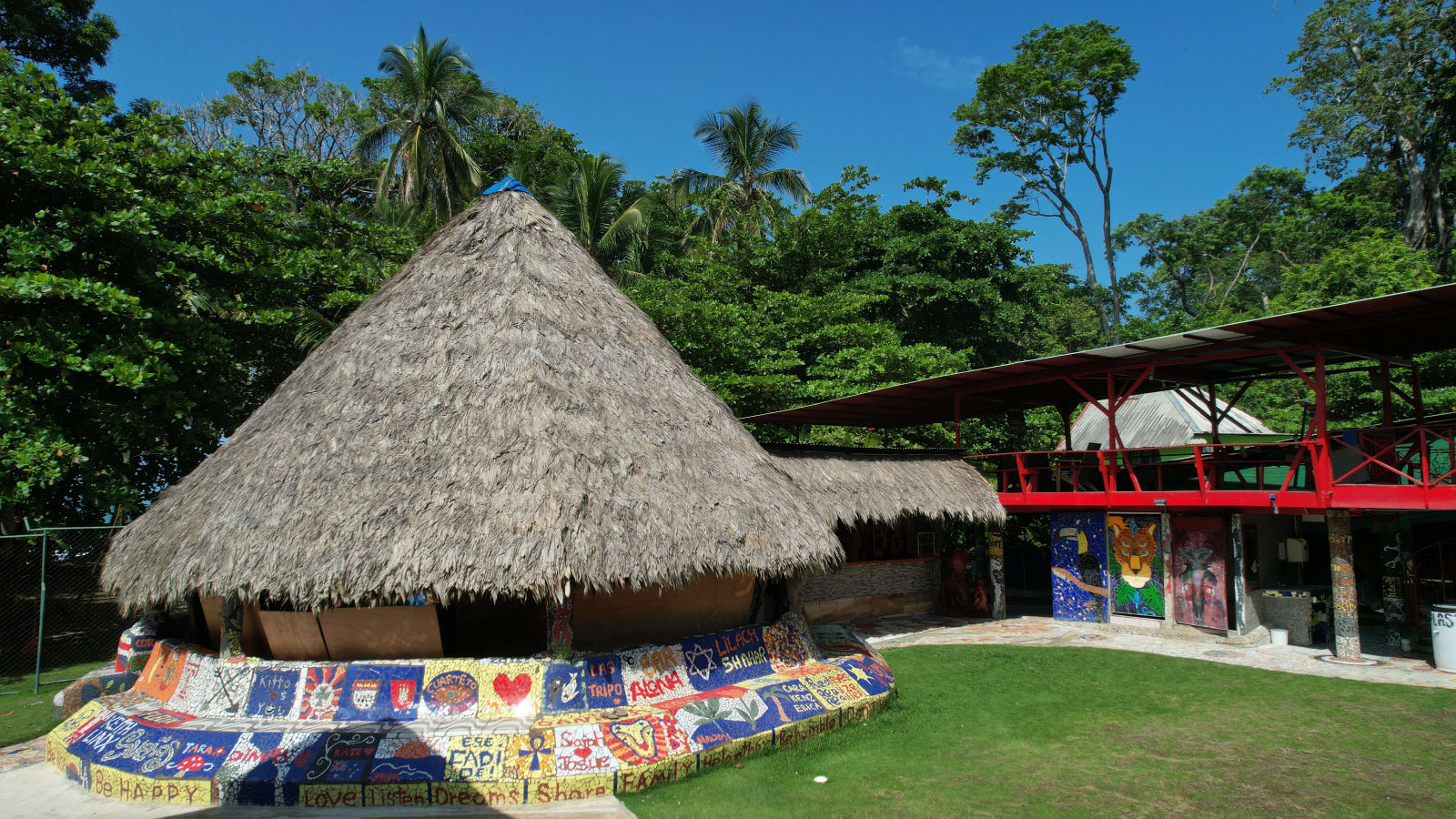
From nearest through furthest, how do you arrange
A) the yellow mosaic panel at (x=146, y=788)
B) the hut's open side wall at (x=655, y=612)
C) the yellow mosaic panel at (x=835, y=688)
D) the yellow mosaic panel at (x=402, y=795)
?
the yellow mosaic panel at (x=402, y=795), the yellow mosaic panel at (x=146, y=788), the yellow mosaic panel at (x=835, y=688), the hut's open side wall at (x=655, y=612)

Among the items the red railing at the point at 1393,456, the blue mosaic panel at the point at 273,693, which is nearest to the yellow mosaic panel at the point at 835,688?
the blue mosaic panel at the point at 273,693

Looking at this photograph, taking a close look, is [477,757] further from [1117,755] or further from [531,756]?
[1117,755]

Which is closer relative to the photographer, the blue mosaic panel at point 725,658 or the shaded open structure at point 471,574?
the shaded open structure at point 471,574

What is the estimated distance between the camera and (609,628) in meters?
8.65

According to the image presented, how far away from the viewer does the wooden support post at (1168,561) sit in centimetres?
1309

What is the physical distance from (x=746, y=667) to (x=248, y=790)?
4.53 metres

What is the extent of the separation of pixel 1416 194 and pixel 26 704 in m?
34.9

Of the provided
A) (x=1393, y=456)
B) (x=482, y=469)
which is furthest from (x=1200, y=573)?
(x=482, y=469)

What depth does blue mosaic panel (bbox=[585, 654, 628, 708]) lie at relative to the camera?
23.3ft

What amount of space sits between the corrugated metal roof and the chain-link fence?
77.5 ft

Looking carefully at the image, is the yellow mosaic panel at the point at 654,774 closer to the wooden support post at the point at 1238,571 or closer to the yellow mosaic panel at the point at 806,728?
the yellow mosaic panel at the point at 806,728

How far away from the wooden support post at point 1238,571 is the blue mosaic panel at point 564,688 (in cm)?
1069

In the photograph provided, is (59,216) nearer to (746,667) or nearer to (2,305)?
(2,305)

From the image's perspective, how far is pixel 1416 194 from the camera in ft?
78.4
